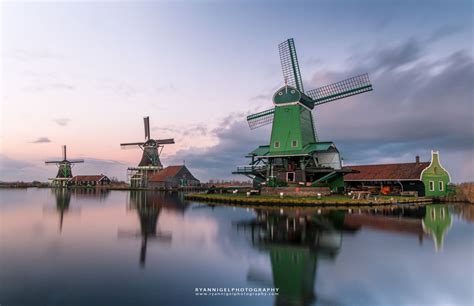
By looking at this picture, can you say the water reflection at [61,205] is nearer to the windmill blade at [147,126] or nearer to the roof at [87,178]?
the windmill blade at [147,126]

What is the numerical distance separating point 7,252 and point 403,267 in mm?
10442

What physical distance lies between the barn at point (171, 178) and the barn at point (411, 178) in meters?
29.9

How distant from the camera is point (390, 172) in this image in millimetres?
29594

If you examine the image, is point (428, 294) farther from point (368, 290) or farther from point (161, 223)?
point (161, 223)

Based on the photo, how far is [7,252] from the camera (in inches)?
362

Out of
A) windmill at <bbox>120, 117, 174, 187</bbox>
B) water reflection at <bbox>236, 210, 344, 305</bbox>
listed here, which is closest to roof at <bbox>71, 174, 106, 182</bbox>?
windmill at <bbox>120, 117, 174, 187</bbox>

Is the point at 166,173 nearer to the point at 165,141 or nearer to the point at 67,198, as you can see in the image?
the point at 165,141

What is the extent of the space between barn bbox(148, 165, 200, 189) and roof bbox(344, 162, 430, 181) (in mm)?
28457

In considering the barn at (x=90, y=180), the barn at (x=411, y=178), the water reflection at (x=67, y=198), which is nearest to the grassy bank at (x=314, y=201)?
the barn at (x=411, y=178)

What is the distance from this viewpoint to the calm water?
5.91m

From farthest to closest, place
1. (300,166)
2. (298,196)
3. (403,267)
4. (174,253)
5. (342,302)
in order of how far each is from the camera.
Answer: (300,166)
(298,196)
(174,253)
(403,267)
(342,302)

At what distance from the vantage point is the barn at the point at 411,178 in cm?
2744

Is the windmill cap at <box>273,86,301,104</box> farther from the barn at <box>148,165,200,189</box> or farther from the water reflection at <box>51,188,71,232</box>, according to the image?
the barn at <box>148,165,200,189</box>

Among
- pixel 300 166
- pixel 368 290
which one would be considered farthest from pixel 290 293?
pixel 300 166
